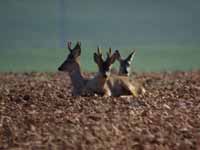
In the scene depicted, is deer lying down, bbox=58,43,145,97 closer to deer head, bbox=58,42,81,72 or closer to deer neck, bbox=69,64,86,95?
deer neck, bbox=69,64,86,95

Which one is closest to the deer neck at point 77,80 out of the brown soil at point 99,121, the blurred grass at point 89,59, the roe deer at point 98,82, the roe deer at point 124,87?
the roe deer at point 98,82

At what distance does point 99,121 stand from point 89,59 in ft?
46.0

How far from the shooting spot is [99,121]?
8859mm

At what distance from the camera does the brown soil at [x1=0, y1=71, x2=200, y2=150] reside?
780 cm

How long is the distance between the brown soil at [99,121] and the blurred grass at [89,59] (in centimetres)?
921

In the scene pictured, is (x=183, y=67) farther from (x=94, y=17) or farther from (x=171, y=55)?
(x=94, y=17)

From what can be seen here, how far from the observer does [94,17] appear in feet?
99.8

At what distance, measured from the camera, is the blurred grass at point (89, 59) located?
22.5 meters

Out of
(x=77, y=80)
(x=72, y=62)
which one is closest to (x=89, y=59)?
(x=72, y=62)

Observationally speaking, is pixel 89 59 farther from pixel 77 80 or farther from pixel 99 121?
pixel 99 121

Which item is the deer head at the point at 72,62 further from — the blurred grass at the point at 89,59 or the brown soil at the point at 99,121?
the blurred grass at the point at 89,59

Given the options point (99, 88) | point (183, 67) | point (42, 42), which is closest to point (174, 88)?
point (99, 88)

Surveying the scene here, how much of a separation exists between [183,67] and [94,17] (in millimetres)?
7739

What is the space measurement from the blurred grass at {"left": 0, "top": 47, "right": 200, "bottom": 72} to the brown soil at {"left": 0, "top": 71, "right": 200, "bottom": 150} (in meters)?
9.21
